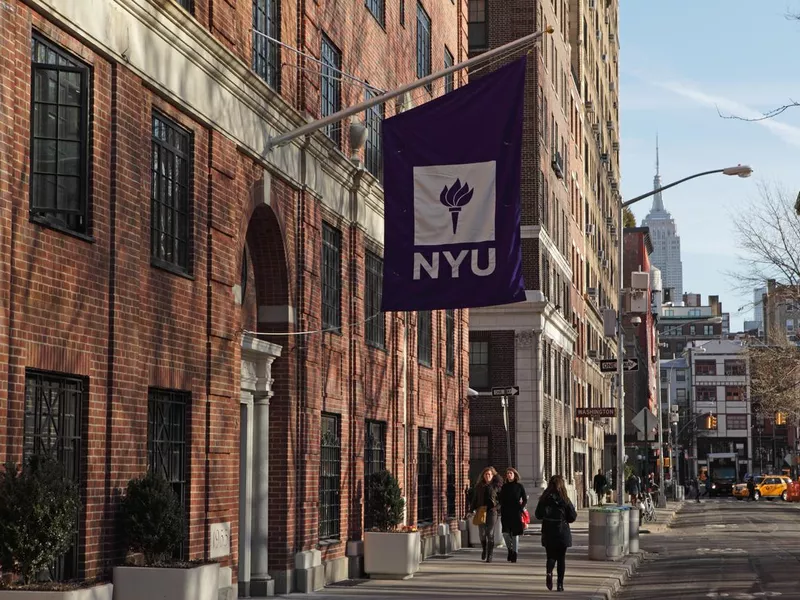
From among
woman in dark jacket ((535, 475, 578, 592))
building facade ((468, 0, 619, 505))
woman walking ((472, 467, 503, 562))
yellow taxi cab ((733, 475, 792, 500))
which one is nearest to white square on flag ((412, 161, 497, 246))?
woman in dark jacket ((535, 475, 578, 592))

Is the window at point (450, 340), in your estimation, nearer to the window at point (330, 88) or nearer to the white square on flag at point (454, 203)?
the window at point (330, 88)

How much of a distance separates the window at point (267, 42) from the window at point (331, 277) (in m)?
3.50

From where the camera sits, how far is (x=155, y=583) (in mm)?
13117

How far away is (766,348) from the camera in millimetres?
54656

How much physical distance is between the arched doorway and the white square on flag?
8.58 feet

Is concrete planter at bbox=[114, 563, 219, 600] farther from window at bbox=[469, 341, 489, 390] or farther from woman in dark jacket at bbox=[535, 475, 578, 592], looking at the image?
window at bbox=[469, 341, 489, 390]

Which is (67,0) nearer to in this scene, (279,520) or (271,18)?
(271,18)

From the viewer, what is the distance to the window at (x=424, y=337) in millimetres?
29641

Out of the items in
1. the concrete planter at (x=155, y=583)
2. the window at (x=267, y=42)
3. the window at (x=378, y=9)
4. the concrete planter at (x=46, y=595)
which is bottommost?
the concrete planter at (x=155, y=583)

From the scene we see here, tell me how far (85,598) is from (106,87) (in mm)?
5244

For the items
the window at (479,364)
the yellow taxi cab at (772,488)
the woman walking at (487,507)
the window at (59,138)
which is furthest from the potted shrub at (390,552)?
the yellow taxi cab at (772,488)

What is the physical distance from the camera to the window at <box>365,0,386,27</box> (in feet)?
83.7

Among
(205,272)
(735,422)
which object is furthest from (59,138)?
(735,422)


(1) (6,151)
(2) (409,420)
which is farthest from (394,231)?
(2) (409,420)
